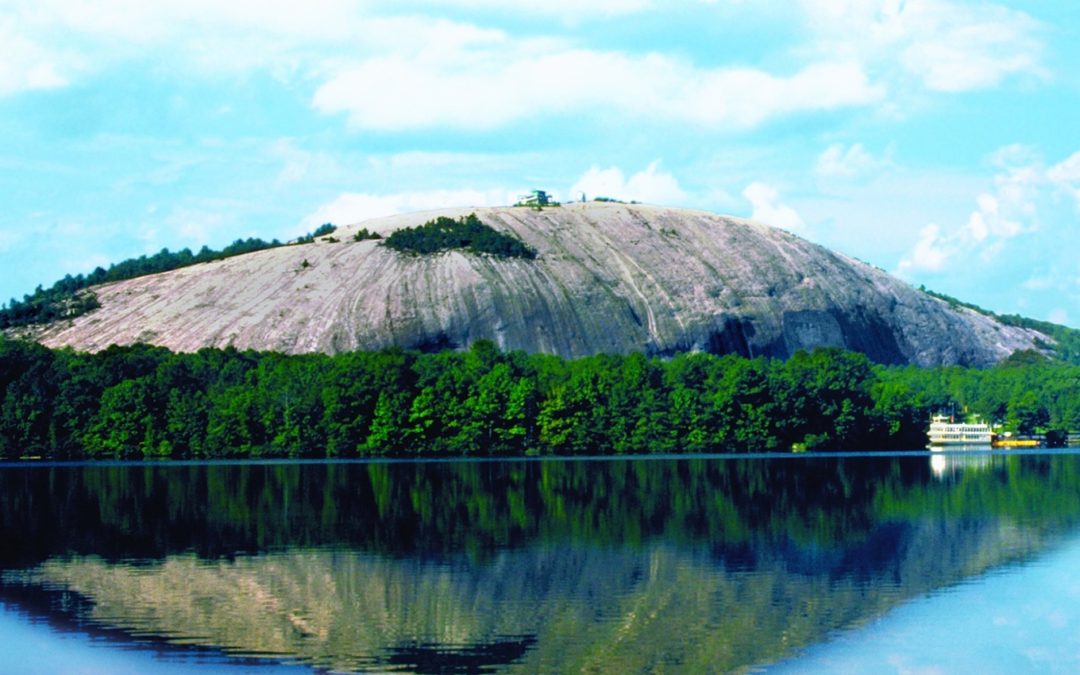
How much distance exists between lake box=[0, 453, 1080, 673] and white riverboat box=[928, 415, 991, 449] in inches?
3421

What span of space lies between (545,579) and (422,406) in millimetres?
90690

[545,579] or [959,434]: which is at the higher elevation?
[959,434]

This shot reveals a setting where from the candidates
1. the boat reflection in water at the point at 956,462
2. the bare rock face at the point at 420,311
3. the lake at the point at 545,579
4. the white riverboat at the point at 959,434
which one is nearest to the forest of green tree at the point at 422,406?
the boat reflection in water at the point at 956,462

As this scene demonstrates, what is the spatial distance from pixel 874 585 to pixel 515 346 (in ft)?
466

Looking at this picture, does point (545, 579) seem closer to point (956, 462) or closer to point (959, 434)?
point (956, 462)

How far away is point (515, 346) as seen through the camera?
18238cm

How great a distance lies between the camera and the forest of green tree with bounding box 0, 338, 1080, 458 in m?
131

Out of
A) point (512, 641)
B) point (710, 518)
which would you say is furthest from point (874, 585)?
point (710, 518)

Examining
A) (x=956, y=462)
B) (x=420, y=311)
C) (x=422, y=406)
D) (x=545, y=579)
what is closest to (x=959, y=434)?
(x=956, y=462)

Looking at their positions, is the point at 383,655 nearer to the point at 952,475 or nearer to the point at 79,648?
the point at 79,648

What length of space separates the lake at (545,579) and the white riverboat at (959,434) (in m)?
86.9

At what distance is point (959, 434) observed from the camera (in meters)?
165

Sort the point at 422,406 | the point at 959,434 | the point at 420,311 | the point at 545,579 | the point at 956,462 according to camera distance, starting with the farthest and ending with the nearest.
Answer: the point at 420,311 < the point at 959,434 < the point at 422,406 < the point at 956,462 < the point at 545,579

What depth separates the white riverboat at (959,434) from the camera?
16252 cm
